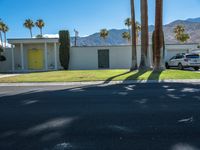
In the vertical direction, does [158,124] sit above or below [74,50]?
below

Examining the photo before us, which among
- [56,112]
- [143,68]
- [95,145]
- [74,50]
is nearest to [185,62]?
[143,68]

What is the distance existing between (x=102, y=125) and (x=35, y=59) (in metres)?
30.2

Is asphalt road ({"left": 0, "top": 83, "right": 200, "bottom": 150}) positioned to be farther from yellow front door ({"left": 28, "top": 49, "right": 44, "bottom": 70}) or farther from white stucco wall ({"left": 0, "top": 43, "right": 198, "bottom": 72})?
yellow front door ({"left": 28, "top": 49, "right": 44, "bottom": 70})

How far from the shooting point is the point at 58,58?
116 feet

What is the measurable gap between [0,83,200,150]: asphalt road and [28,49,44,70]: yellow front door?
2586cm

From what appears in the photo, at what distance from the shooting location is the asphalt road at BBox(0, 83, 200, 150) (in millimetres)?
5488

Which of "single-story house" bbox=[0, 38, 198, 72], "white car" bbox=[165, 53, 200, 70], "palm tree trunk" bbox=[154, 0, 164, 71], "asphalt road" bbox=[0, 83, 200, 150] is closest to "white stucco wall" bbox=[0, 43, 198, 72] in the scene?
"single-story house" bbox=[0, 38, 198, 72]

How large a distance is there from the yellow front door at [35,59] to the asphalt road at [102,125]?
25.9 metres

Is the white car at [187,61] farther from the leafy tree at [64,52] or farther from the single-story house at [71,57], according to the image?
the leafy tree at [64,52]

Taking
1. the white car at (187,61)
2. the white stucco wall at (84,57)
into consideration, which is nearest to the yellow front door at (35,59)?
the white stucco wall at (84,57)

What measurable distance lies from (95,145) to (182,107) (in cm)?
413

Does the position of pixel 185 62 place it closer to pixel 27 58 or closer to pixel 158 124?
pixel 27 58

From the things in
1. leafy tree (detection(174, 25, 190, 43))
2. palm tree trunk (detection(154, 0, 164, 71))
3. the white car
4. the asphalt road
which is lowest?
the asphalt road

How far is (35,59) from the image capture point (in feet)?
118
